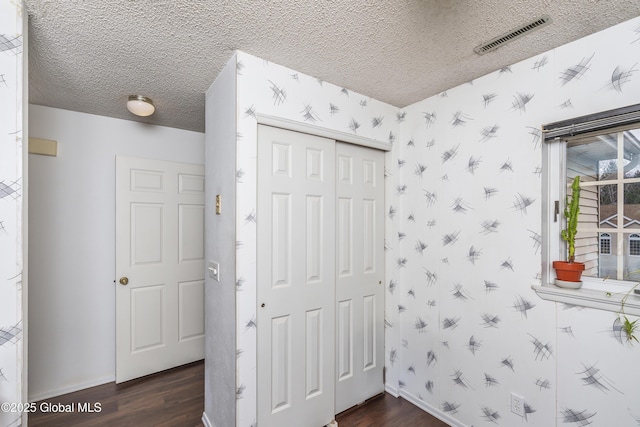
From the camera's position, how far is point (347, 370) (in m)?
2.14

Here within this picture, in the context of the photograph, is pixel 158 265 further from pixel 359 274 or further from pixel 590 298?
pixel 590 298

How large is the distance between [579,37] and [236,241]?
2.10 metres

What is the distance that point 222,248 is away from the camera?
178 centimetres

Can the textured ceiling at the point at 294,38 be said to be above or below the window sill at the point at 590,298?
above

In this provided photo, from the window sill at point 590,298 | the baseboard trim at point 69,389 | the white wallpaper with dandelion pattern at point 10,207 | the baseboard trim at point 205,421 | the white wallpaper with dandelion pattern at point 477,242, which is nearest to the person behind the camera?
the white wallpaper with dandelion pattern at point 10,207

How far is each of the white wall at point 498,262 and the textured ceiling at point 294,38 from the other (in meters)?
0.18

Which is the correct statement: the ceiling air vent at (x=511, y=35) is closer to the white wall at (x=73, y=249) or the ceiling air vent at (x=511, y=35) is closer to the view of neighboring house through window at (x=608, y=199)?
the view of neighboring house through window at (x=608, y=199)

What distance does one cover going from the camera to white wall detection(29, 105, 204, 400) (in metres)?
2.27

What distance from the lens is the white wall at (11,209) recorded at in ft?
3.83

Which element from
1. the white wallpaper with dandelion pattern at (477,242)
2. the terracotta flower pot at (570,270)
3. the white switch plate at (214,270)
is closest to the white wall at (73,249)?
the white switch plate at (214,270)

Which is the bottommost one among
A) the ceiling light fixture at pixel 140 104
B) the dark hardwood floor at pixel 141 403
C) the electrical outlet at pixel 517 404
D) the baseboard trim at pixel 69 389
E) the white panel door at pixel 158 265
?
the dark hardwood floor at pixel 141 403

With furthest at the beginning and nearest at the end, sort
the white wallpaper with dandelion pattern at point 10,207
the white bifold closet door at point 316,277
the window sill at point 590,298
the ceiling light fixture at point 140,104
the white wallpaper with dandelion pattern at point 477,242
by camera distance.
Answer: the ceiling light fixture at point 140,104 < the white bifold closet door at point 316,277 < the white wallpaper with dandelion pattern at point 477,242 < the window sill at point 590,298 < the white wallpaper with dandelion pattern at point 10,207

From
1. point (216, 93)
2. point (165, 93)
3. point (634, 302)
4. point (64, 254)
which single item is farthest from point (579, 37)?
point (64, 254)

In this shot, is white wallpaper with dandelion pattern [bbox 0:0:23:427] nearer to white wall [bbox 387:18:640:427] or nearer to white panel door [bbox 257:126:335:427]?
white panel door [bbox 257:126:335:427]
